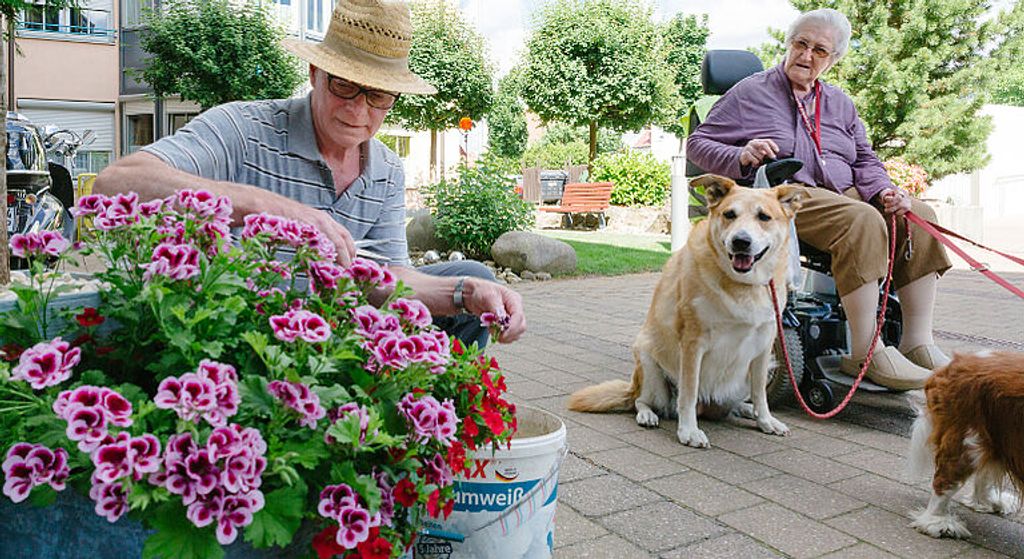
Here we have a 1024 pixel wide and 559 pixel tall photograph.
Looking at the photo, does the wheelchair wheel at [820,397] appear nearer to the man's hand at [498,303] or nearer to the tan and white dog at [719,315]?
the tan and white dog at [719,315]

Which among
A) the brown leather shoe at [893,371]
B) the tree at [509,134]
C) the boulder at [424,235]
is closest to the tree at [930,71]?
the boulder at [424,235]

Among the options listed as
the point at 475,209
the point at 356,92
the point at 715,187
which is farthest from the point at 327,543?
the point at 475,209

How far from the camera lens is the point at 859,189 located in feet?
13.3

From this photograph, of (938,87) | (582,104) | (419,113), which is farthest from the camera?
(419,113)

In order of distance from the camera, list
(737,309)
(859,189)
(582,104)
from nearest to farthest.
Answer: (737,309)
(859,189)
(582,104)

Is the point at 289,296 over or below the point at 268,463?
over

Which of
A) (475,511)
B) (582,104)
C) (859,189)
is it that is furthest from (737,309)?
(582,104)

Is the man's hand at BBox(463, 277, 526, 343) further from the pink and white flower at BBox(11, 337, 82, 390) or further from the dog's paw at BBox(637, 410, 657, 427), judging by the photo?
the dog's paw at BBox(637, 410, 657, 427)

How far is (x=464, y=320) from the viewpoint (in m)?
2.45

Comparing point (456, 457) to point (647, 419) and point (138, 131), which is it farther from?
point (138, 131)

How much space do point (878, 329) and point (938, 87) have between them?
14816mm

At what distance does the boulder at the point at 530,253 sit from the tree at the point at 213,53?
10920 mm

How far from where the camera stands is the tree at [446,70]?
1024 inches

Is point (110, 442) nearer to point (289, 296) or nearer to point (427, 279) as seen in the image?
point (289, 296)
